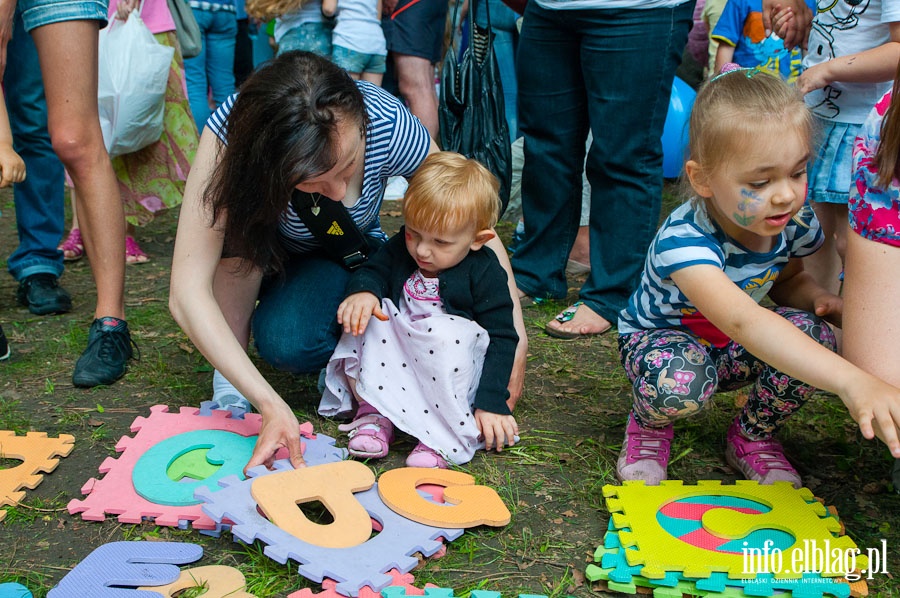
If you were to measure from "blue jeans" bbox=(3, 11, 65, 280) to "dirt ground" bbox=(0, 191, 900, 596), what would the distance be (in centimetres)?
21

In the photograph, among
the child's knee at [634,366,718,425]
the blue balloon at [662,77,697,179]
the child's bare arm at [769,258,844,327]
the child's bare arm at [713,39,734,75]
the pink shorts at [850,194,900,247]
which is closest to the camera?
the pink shorts at [850,194,900,247]

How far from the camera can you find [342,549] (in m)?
1.78

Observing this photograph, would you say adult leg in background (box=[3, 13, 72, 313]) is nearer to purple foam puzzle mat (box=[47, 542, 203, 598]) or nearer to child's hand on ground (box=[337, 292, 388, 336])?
child's hand on ground (box=[337, 292, 388, 336])

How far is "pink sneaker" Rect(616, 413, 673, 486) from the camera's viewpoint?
2119mm

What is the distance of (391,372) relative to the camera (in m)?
2.27

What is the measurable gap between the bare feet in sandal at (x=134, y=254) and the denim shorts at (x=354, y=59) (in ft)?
4.21

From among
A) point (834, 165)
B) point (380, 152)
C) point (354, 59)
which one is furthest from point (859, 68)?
point (354, 59)

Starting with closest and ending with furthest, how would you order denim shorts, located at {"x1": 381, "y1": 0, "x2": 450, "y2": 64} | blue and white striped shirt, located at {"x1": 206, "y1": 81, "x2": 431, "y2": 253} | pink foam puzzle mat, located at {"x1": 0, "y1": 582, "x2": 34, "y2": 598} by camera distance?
pink foam puzzle mat, located at {"x1": 0, "y1": 582, "x2": 34, "y2": 598}
blue and white striped shirt, located at {"x1": 206, "y1": 81, "x2": 431, "y2": 253}
denim shorts, located at {"x1": 381, "y1": 0, "x2": 450, "y2": 64}

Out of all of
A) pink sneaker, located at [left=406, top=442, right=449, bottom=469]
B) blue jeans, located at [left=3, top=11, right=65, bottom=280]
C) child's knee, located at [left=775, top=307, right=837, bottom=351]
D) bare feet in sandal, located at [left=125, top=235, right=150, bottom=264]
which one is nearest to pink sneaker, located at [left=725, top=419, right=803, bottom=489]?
child's knee, located at [left=775, top=307, right=837, bottom=351]

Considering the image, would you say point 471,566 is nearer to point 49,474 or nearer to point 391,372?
point 391,372

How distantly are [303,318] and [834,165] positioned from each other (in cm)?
160

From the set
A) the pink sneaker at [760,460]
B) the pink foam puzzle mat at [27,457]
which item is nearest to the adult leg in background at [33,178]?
the pink foam puzzle mat at [27,457]

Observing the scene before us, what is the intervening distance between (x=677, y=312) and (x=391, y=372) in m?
0.72

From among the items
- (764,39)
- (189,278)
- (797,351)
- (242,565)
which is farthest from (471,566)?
(764,39)
